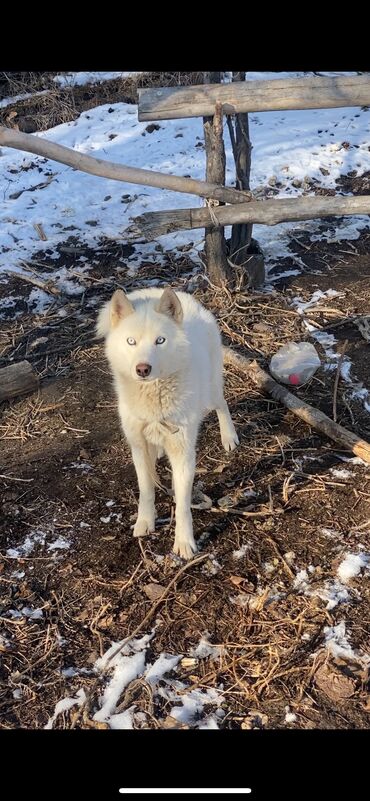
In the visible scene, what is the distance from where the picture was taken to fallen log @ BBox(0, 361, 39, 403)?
554 cm

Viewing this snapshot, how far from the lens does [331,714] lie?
2.94 metres

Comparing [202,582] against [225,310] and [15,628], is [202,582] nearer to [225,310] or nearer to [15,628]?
[15,628]

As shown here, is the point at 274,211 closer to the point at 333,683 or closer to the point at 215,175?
the point at 215,175

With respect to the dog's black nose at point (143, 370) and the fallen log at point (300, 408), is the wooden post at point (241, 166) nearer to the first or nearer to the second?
the fallen log at point (300, 408)

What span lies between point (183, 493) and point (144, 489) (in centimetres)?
30

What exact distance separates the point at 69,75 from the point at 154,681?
11.6 meters

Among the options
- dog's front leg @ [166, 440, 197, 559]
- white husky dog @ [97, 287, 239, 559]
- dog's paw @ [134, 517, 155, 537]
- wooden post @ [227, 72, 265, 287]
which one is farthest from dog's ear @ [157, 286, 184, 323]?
wooden post @ [227, 72, 265, 287]

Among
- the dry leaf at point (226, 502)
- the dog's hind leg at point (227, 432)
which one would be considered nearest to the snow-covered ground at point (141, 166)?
the dog's hind leg at point (227, 432)

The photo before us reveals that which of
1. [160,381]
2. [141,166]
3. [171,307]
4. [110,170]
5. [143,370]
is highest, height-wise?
[110,170]

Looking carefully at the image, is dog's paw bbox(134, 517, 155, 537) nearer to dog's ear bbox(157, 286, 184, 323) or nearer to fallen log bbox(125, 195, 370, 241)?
dog's ear bbox(157, 286, 184, 323)

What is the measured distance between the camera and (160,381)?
367 cm

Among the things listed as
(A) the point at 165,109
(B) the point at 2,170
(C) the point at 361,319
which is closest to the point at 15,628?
(C) the point at 361,319

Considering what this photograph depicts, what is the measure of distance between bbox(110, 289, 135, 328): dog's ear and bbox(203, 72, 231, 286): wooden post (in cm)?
319

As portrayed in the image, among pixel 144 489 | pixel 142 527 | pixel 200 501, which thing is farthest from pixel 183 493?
pixel 200 501
